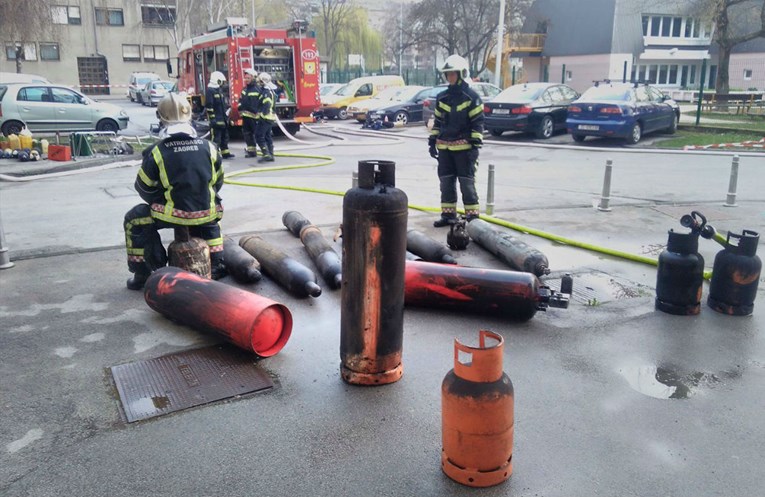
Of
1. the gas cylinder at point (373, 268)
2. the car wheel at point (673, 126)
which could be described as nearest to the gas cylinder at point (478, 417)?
the gas cylinder at point (373, 268)

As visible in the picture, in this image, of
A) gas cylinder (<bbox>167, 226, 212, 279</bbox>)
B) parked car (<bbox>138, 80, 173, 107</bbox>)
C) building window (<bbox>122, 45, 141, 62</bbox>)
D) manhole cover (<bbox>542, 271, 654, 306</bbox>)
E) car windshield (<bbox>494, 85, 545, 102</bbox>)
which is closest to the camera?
gas cylinder (<bbox>167, 226, 212, 279</bbox>)

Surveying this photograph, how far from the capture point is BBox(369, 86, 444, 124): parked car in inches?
958

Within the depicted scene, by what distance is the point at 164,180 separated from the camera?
537 cm

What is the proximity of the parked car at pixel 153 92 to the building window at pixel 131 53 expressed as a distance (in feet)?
51.3

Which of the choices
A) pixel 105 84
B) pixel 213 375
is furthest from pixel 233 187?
pixel 105 84

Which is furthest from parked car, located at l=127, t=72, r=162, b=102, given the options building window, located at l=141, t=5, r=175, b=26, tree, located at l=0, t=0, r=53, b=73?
tree, located at l=0, t=0, r=53, b=73

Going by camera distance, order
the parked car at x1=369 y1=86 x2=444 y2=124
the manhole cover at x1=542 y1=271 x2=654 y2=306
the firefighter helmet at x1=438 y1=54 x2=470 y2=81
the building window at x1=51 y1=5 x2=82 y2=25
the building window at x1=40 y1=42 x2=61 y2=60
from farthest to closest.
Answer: the building window at x1=40 y1=42 x2=61 y2=60
the building window at x1=51 y1=5 x2=82 y2=25
the parked car at x1=369 y1=86 x2=444 y2=124
the firefighter helmet at x1=438 y1=54 x2=470 y2=81
the manhole cover at x1=542 y1=271 x2=654 y2=306

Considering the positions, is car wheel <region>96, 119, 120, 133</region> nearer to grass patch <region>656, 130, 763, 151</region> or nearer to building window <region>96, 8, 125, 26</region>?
grass patch <region>656, 130, 763, 151</region>

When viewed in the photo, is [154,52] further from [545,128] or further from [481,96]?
[545,128]

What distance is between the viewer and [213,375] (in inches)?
168

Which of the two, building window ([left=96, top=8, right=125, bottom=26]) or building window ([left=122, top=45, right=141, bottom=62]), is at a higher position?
building window ([left=96, top=8, right=125, bottom=26])

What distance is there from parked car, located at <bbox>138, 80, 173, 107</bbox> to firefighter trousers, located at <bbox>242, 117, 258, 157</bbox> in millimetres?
23178

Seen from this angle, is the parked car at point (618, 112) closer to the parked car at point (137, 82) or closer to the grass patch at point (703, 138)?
the grass patch at point (703, 138)

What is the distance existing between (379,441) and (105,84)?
56.8 meters
